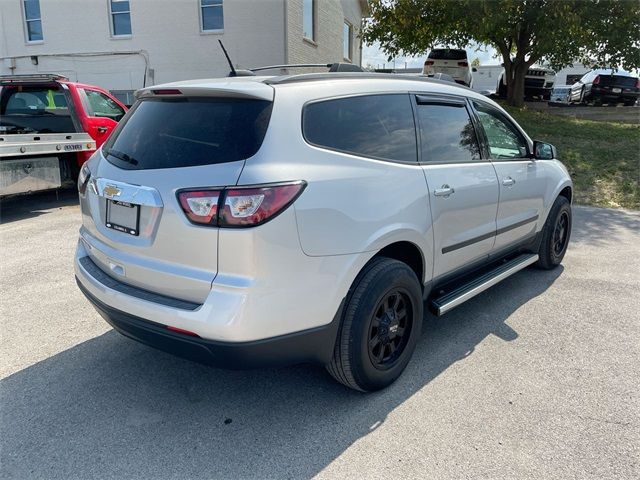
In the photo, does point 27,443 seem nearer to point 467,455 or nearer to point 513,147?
point 467,455

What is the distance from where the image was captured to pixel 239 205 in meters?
2.24

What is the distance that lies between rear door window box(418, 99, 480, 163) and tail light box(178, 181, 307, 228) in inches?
51.6

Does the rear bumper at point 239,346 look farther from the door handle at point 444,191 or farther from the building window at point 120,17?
the building window at point 120,17

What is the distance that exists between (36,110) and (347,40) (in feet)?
54.2

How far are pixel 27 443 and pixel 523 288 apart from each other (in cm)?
409

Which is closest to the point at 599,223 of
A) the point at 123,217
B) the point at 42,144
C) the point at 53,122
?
the point at 123,217

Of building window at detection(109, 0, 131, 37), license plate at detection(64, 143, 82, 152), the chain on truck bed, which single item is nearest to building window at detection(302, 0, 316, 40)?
building window at detection(109, 0, 131, 37)

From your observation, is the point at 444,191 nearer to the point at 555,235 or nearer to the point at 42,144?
the point at 555,235

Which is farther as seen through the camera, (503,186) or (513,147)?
(513,147)

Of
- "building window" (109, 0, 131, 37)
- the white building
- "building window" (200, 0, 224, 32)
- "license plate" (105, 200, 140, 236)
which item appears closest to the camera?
"license plate" (105, 200, 140, 236)

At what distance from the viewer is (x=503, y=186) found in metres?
3.96

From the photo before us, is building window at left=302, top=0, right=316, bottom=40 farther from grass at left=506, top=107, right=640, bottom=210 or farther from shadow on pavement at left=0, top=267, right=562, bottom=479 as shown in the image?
shadow on pavement at left=0, top=267, right=562, bottom=479

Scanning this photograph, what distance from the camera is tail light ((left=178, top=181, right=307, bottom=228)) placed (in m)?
2.23

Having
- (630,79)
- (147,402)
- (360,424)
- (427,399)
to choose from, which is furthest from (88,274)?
(630,79)
